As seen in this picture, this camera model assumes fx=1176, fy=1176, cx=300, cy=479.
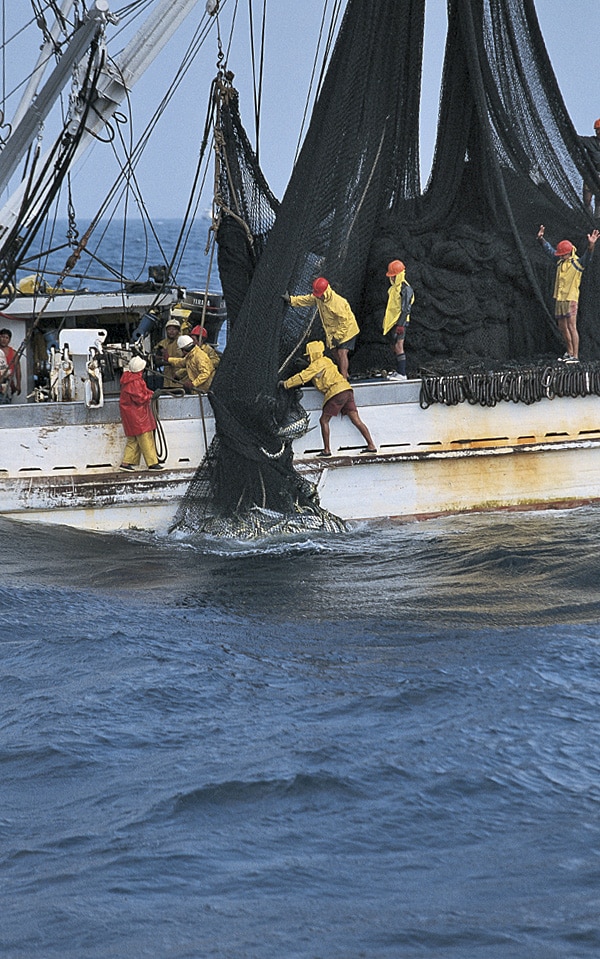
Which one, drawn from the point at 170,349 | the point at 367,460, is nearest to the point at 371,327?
the point at 367,460

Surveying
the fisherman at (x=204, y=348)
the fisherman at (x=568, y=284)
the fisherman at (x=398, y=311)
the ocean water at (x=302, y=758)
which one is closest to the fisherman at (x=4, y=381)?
the fisherman at (x=204, y=348)

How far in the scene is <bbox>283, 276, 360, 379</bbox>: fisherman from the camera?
1140cm

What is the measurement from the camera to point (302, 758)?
6773mm

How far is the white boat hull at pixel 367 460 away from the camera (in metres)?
11.5

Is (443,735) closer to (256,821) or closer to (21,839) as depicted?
(256,821)

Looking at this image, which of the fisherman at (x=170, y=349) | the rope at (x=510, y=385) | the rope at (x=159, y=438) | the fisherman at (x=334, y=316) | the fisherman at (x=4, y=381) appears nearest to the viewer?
the fisherman at (x=334, y=316)

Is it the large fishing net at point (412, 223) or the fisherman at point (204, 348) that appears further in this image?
the fisherman at point (204, 348)

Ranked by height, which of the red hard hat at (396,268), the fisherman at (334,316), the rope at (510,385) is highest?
the red hard hat at (396,268)

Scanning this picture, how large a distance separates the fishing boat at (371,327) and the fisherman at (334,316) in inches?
8.1

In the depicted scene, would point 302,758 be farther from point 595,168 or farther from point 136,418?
point 595,168

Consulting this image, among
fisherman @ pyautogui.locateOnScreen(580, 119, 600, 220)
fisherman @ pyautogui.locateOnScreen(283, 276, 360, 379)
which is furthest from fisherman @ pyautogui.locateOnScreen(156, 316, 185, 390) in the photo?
fisherman @ pyautogui.locateOnScreen(580, 119, 600, 220)

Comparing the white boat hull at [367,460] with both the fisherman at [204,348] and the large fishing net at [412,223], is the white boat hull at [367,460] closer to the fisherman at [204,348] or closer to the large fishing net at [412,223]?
the large fishing net at [412,223]

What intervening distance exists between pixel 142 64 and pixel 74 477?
427 centimetres

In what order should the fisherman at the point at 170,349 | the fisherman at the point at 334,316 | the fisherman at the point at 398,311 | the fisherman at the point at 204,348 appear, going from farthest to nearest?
the fisherman at the point at 170,349, the fisherman at the point at 204,348, the fisherman at the point at 398,311, the fisherman at the point at 334,316
